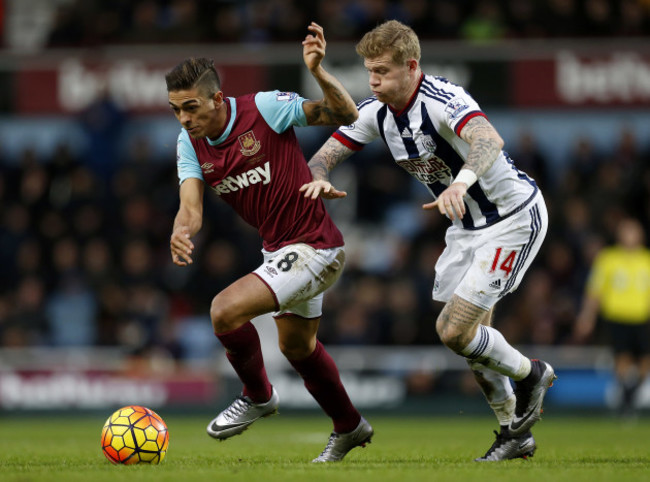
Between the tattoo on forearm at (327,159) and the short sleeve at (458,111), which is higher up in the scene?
the short sleeve at (458,111)

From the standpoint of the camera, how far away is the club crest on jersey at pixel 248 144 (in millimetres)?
6820

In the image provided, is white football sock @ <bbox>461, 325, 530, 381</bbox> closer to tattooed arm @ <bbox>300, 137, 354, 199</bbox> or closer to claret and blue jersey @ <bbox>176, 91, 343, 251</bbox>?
claret and blue jersey @ <bbox>176, 91, 343, 251</bbox>

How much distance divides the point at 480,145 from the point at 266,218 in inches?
55.8

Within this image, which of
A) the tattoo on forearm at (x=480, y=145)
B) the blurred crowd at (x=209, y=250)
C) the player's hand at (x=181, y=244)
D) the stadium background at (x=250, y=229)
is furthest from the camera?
the blurred crowd at (x=209, y=250)

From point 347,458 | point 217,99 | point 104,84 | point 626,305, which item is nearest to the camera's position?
point 217,99

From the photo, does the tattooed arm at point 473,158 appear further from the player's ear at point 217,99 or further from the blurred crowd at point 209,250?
the blurred crowd at point 209,250

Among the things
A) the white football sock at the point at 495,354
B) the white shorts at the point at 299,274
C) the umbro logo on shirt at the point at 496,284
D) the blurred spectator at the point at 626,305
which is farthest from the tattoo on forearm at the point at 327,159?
the blurred spectator at the point at 626,305

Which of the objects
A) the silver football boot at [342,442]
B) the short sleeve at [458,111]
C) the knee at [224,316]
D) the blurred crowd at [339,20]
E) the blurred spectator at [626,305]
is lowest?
the blurred spectator at [626,305]

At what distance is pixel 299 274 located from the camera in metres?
6.62

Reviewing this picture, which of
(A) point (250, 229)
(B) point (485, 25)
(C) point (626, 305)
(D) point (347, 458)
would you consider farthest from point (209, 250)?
(D) point (347, 458)

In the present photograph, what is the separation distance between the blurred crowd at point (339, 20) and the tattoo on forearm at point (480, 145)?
1063 centimetres

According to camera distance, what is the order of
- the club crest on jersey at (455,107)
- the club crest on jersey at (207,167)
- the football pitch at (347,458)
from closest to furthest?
1. the football pitch at (347,458)
2. the club crest on jersey at (455,107)
3. the club crest on jersey at (207,167)

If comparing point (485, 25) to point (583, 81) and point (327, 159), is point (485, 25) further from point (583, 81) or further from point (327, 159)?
point (327, 159)

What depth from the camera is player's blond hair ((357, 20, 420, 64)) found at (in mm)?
6691
